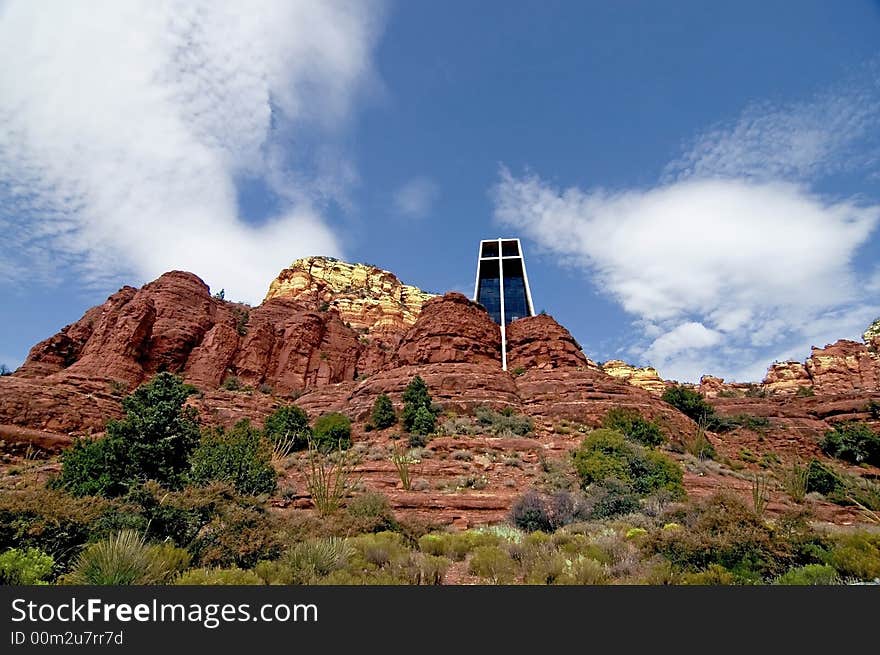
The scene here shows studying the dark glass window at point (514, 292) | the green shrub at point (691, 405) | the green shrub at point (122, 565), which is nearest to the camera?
the green shrub at point (122, 565)

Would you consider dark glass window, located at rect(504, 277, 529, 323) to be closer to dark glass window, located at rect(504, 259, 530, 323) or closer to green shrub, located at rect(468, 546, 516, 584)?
dark glass window, located at rect(504, 259, 530, 323)

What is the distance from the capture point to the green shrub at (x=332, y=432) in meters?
29.3

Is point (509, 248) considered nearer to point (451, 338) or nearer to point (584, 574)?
point (451, 338)

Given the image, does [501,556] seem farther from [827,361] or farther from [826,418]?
[827,361]

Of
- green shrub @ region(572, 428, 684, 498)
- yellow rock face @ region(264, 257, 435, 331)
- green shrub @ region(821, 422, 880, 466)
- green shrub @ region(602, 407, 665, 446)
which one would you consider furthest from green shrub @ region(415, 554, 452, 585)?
yellow rock face @ region(264, 257, 435, 331)

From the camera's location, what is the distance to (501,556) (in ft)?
31.6

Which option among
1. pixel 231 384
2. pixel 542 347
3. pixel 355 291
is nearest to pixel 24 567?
pixel 542 347

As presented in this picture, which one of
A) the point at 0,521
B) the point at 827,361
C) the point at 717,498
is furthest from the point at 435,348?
the point at 827,361

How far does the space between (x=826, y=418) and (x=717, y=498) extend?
39.7m

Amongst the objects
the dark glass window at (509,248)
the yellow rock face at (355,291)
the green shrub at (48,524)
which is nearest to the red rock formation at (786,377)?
the dark glass window at (509,248)

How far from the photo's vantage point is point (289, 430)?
31.6 metres

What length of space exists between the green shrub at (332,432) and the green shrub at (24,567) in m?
21.2

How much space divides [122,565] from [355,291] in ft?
277

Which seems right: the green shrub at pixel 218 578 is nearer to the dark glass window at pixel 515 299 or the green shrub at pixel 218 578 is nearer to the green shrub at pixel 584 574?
the green shrub at pixel 584 574
